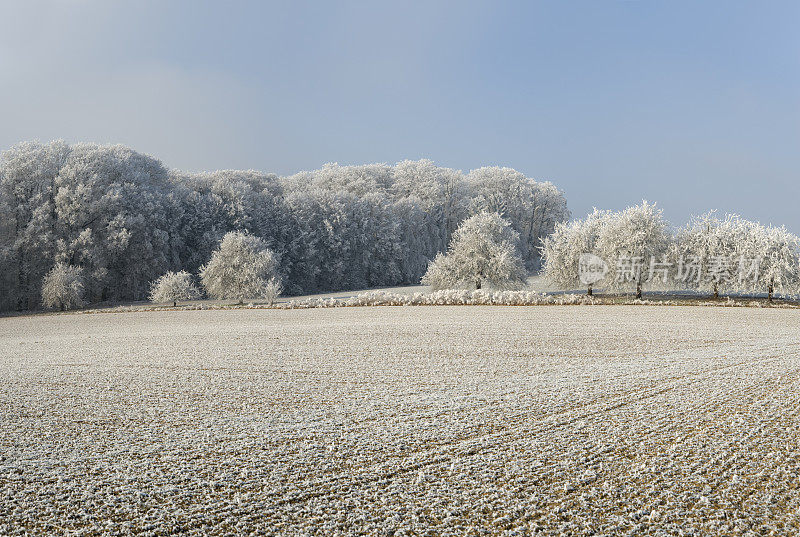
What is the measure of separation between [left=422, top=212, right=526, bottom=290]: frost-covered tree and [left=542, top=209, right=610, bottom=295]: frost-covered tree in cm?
176

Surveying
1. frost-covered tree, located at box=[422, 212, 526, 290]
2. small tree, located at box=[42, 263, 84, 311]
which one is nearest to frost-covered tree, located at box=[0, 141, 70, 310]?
small tree, located at box=[42, 263, 84, 311]

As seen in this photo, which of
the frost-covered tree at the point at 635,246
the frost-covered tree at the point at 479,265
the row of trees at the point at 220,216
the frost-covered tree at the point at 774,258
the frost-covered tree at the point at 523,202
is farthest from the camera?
the frost-covered tree at the point at 523,202

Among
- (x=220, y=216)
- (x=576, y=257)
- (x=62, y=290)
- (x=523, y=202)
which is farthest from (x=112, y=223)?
(x=523, y=202)

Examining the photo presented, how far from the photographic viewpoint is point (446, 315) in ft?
70.3

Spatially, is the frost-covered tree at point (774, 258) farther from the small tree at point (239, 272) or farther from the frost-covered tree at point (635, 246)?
the small tree at point (239, 272)

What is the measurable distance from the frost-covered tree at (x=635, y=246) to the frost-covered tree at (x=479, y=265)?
170 inches

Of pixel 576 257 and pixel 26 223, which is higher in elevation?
pixel 26 223

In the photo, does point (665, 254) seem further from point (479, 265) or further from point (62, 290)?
point (62, 290)

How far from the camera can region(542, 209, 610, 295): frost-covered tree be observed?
96.7ft

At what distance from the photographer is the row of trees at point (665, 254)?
2695 centimetres

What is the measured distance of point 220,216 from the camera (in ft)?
135

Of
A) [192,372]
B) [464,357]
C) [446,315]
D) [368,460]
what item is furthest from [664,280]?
[368,460]

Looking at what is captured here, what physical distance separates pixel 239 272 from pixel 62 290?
26.9ft

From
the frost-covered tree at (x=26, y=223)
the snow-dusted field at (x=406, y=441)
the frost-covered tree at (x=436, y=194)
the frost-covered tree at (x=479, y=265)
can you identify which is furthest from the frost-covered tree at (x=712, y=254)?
the frost-covered tree at (x=26, y=223)
